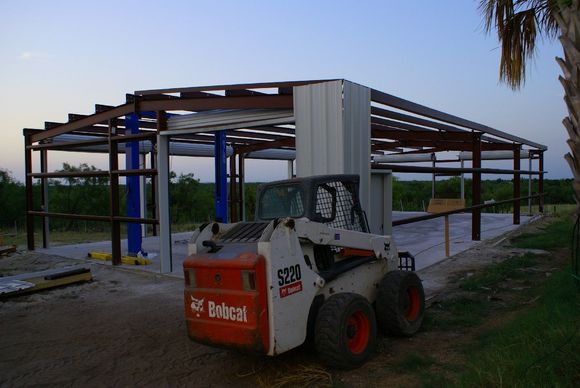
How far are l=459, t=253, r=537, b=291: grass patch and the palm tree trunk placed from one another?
225 cm

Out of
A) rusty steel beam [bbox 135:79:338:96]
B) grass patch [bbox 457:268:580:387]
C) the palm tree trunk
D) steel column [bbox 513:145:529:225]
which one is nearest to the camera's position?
grass patch [bbox 457:268:580:387]

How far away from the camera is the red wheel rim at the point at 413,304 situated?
5.72m

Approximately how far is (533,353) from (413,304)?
6.67 feet

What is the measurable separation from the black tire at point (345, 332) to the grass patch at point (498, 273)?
3568mm

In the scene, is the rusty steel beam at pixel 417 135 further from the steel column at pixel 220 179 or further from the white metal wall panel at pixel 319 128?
the white metal wall panel at pixel 319 128

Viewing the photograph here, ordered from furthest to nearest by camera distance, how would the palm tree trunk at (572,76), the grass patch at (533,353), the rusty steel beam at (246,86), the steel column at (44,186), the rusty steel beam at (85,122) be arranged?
the steel column at (44,186) < the rusty steel beam at (85,122) < the rusty steel beam at (246,86) < the palm tree trunk at (572,76) < the grass patch at (533,353)

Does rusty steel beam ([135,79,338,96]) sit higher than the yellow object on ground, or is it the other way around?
rusty steel beam ([135,79,338,96])

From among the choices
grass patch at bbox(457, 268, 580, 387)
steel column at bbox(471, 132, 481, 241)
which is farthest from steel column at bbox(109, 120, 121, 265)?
steel column at bbox(471, 132, 481, 241)

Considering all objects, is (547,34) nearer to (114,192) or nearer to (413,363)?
(413,363)

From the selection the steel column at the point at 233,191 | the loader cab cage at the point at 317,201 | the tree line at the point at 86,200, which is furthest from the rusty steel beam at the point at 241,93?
the tree line at the point at 86,200

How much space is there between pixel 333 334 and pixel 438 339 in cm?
171

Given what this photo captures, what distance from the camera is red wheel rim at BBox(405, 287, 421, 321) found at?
5.72 m

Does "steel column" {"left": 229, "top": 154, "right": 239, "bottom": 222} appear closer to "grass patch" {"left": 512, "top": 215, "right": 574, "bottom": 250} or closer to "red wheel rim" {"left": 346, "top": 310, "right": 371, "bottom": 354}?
"grass patch" {"left": 512, "top": 215, "right": 574, "bottom": 250}

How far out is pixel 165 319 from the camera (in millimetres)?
6809
